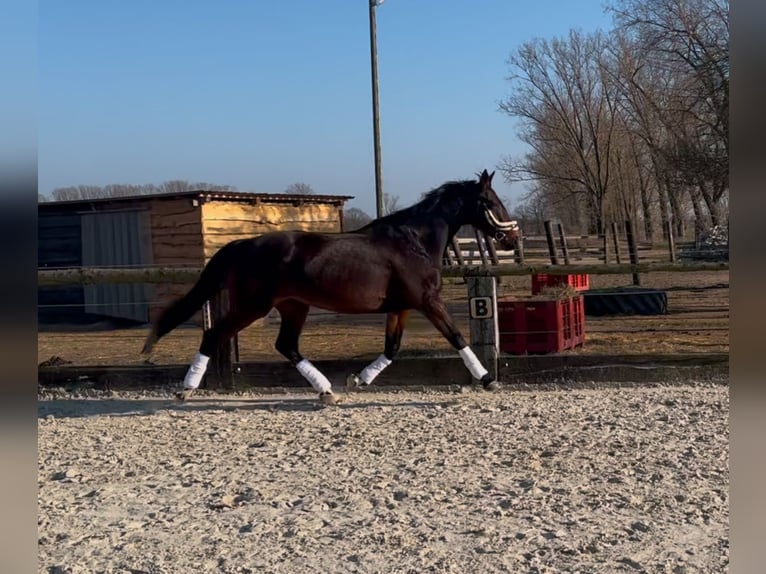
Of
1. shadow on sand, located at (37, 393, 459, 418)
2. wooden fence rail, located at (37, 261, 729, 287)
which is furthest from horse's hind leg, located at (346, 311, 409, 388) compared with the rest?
wooden fence rail, located at (37, 261, 729, 287)

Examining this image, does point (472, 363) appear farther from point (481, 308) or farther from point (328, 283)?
point (328, 283)

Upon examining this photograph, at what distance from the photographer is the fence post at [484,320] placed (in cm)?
679

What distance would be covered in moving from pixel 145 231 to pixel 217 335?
939 centimetres

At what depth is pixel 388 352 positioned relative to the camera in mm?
6418

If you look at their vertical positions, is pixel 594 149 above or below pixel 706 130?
above

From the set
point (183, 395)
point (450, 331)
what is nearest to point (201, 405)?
point (183, 395)

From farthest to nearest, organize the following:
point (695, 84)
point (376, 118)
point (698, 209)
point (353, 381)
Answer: point (698, 209) → point (376, 118) → point (695, 84) → point (353, 381)

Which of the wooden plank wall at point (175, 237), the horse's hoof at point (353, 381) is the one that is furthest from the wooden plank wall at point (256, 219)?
the horse's hoof at point (353, 381)

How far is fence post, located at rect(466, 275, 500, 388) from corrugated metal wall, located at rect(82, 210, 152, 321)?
9.44 m

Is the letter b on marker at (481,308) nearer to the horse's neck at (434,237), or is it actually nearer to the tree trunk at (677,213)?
the horse's neck at (434,237)

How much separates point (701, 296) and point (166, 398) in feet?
36.8
